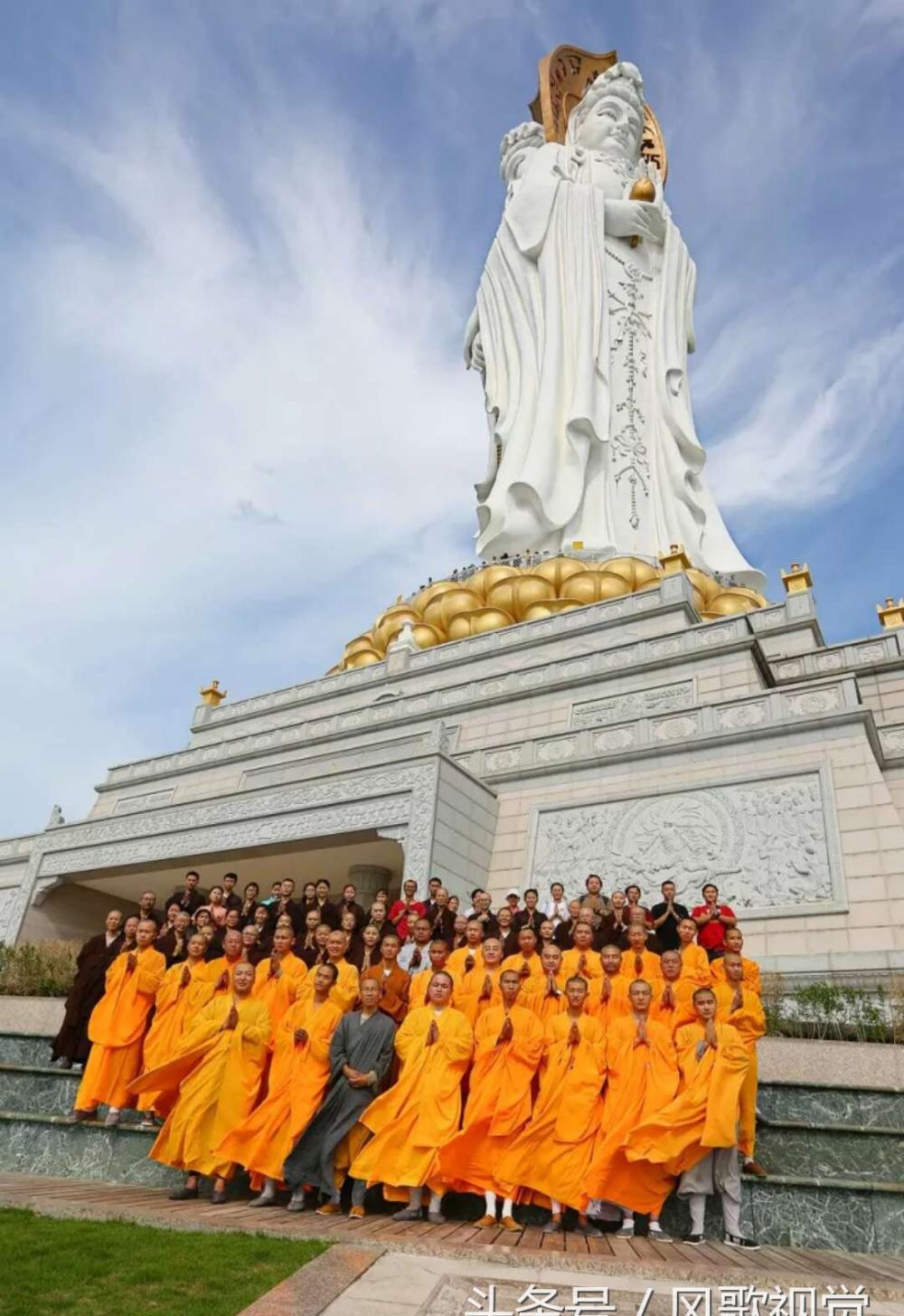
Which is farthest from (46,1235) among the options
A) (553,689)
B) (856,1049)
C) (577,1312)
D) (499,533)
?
(499,533)

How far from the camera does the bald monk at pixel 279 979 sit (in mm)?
5438

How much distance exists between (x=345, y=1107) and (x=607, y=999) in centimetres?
157

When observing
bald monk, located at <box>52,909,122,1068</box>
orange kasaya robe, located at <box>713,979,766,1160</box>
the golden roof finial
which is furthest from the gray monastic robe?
the golden roof finial

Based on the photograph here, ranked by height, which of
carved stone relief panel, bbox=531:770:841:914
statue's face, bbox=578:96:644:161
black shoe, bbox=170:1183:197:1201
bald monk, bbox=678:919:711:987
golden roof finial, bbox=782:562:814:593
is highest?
statue's face, bbox=578:96:644:161

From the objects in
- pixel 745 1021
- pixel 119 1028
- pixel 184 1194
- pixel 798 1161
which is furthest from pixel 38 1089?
pixel 798 1161

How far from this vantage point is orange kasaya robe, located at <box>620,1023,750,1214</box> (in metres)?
4.04

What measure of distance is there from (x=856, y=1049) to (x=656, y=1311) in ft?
9.34

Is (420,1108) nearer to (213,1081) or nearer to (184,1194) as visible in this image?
(213,1081)

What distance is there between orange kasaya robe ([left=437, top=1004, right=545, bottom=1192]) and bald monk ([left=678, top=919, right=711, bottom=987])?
4.03ft

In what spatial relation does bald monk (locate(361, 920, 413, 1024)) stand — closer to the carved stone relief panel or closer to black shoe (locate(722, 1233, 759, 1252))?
black shoe (locate(722, 1233, 759, 1252))

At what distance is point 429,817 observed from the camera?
8984 millimetres

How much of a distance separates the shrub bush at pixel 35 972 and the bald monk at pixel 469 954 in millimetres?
4774

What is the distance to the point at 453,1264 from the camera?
3053 millimetres

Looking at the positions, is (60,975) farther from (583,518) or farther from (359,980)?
(583,518)
